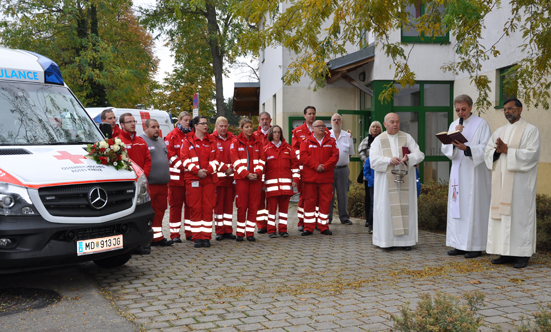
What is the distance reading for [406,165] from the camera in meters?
8.52

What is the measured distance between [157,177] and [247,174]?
149 cm

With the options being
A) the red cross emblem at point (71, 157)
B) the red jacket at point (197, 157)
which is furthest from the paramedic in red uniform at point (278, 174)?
the red cross emblem at point (71, 157)

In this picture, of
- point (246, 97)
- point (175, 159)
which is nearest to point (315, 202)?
point (175, 159)

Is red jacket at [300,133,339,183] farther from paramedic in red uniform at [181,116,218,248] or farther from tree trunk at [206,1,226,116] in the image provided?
tree trunk at [206,1,226,116]

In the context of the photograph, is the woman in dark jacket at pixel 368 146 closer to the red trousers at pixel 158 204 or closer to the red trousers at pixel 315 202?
the red trousers at pixel 315 202

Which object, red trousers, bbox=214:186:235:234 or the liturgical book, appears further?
red trousers, bbox=214:186:235:234

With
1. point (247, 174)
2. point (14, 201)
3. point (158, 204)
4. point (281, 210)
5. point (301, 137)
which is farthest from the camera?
point (301, 137)

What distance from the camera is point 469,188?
315 inches

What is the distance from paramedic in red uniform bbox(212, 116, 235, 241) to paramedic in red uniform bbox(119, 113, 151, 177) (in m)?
1.19

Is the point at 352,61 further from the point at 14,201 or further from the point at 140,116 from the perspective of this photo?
the point at 14,201

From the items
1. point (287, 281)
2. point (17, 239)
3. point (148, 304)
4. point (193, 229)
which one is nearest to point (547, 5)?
point (287, 281)

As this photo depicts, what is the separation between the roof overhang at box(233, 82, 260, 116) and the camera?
26.0 metres

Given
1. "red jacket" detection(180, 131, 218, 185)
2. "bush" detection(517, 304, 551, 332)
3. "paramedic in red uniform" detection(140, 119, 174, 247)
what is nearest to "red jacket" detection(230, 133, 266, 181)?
"red jacket" detection(180, 131, 218, 185)

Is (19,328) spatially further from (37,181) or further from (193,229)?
(193,229)
